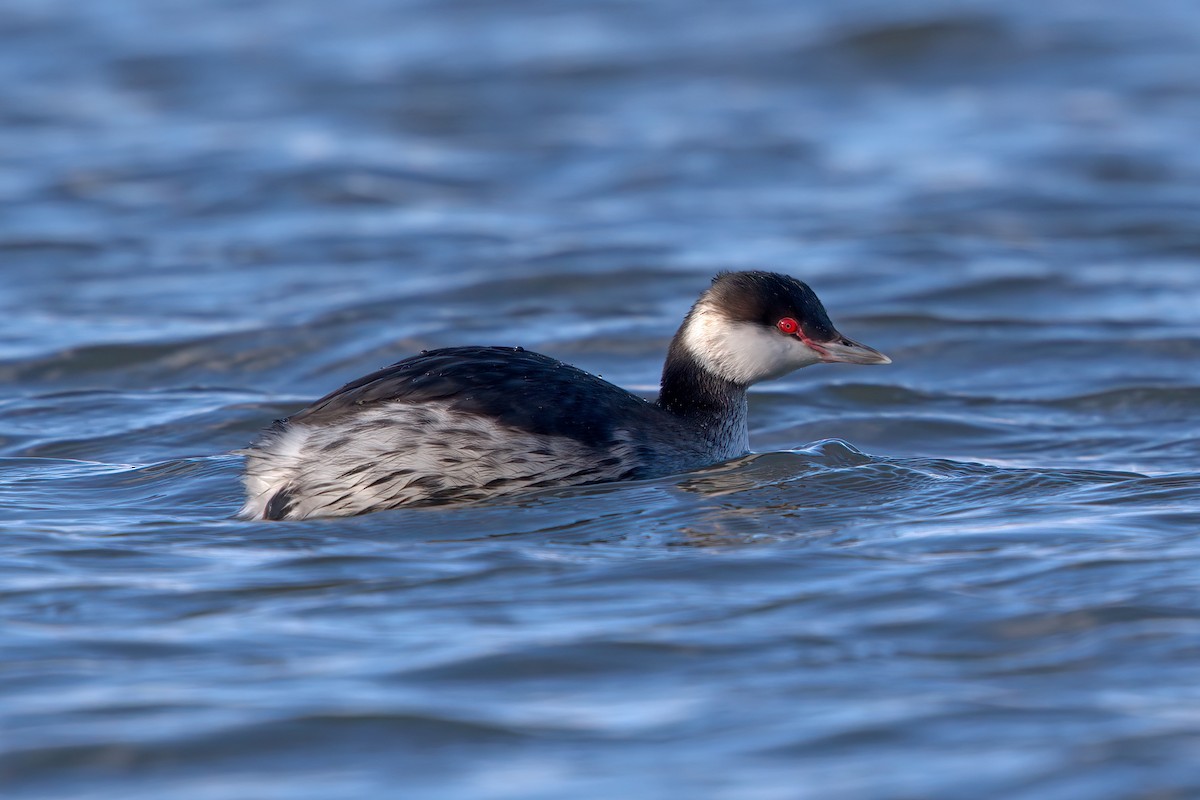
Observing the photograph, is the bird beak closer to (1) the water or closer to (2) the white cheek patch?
(2) the white cheek patch

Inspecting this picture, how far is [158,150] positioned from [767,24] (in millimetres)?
6570

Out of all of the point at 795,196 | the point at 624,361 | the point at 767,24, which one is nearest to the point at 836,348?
the point at 624,361

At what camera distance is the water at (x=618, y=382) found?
464 centimetres

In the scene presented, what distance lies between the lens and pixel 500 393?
680cm

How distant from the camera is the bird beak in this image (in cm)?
761

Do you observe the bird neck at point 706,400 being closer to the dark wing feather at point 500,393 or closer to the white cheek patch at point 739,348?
the white cheek patch at point 739,348

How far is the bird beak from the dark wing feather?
898mm

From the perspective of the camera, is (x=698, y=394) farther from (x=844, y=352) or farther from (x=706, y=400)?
(x=844, y=352)

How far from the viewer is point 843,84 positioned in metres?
16.8

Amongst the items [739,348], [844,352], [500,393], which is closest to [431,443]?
[500,393]

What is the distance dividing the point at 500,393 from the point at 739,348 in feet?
4.11

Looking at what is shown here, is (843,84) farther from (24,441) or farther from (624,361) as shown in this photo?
(24,441)

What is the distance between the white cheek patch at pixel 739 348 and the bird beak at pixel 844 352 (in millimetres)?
32

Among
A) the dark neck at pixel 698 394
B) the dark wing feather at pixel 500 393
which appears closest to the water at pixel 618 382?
the dark wing feather at pixel 500 393
